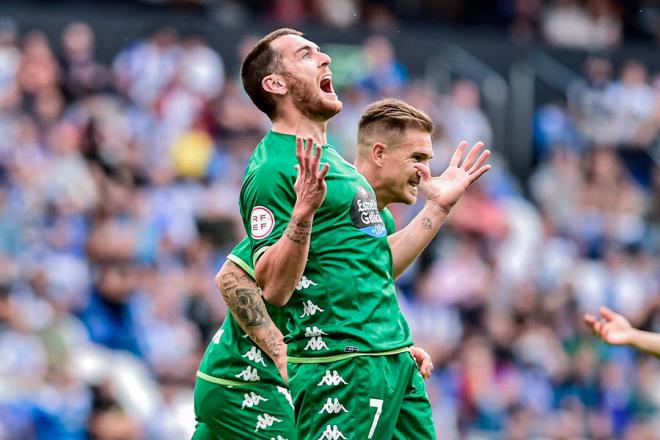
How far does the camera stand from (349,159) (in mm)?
15773

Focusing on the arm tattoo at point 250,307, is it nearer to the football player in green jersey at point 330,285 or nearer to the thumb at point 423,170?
the football player in green jersey at point 330,285

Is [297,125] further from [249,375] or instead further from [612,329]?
[612,329]

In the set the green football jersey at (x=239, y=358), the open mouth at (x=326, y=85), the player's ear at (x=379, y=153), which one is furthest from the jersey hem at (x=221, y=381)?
the open mouth at (x=326, y=85)

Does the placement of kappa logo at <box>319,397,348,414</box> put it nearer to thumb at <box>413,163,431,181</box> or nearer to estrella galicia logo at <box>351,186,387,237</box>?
estrella galicia logo at <box>351,186,387,237</box>

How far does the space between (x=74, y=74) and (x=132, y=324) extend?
316cm

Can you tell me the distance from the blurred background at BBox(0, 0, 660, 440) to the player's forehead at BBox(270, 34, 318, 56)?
6200 mm

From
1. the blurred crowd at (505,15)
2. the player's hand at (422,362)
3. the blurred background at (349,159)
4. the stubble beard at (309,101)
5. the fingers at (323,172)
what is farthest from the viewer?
the blurred crowd at (505,15)

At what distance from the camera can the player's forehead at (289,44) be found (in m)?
6.39

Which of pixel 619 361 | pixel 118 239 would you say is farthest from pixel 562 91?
pixel 118 239

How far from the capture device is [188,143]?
15.2 metres

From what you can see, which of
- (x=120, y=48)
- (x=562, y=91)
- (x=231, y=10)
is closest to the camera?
(x=120, y=48)

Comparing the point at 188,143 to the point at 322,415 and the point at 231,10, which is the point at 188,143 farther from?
the point at 322,415

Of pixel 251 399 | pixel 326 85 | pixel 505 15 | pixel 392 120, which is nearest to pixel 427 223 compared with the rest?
pixel 392 120

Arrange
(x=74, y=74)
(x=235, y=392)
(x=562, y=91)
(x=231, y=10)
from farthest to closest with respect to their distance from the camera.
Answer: (x=562, y=91)
(x=231, y=10)
(x=74, y=74)
(x=235, y=392)
